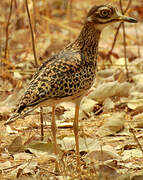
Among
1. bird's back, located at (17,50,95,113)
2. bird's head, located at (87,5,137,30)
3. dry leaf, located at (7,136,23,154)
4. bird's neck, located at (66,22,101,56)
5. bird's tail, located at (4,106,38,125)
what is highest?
bird's head, located at (87,5,137,30)

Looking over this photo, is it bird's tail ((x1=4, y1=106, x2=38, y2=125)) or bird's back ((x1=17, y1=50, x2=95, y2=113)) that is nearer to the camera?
bird's tail ((x1=4, y1=106, x2=38, y2=125))

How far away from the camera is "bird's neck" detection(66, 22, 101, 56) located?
361 cm

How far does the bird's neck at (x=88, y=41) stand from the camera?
3.61 meters

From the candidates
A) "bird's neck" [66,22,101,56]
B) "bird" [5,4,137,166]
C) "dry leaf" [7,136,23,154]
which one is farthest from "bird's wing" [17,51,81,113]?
"dry leaf" [7,136,23,154]

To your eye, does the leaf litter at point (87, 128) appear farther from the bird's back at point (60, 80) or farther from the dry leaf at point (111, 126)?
the bird's back at point (60, 80)

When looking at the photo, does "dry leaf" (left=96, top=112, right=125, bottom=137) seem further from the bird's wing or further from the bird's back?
the bird's wing

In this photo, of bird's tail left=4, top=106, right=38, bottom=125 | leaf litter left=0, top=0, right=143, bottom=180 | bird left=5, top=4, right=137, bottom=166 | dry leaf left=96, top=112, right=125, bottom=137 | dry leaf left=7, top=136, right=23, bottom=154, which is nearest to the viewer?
bird's tail left=4, top=106, right=38, bottom=125

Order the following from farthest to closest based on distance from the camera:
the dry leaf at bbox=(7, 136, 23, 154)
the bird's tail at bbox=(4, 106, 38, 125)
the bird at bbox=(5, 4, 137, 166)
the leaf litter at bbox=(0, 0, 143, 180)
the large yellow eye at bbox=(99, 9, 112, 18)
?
1. the dry leaf at bbox=(7, 136, 23, 154)
2. the large yellow eye at bbox=(99, 9, 112, 18)
3. the leaf litter at bbox=(0, 0, 143, 180)
4. the bird at bbox=(5, 4, 137, 166)
5. the bird's tail at bbox=(4, 106, 38, 125)

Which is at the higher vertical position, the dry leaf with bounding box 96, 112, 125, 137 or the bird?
the bird

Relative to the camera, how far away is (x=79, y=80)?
3346 millimetres

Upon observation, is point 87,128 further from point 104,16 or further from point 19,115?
point 19,115

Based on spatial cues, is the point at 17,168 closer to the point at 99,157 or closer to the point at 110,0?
the point at 99,157

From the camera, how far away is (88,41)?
3.63 m

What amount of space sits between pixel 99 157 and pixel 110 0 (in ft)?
9.53
